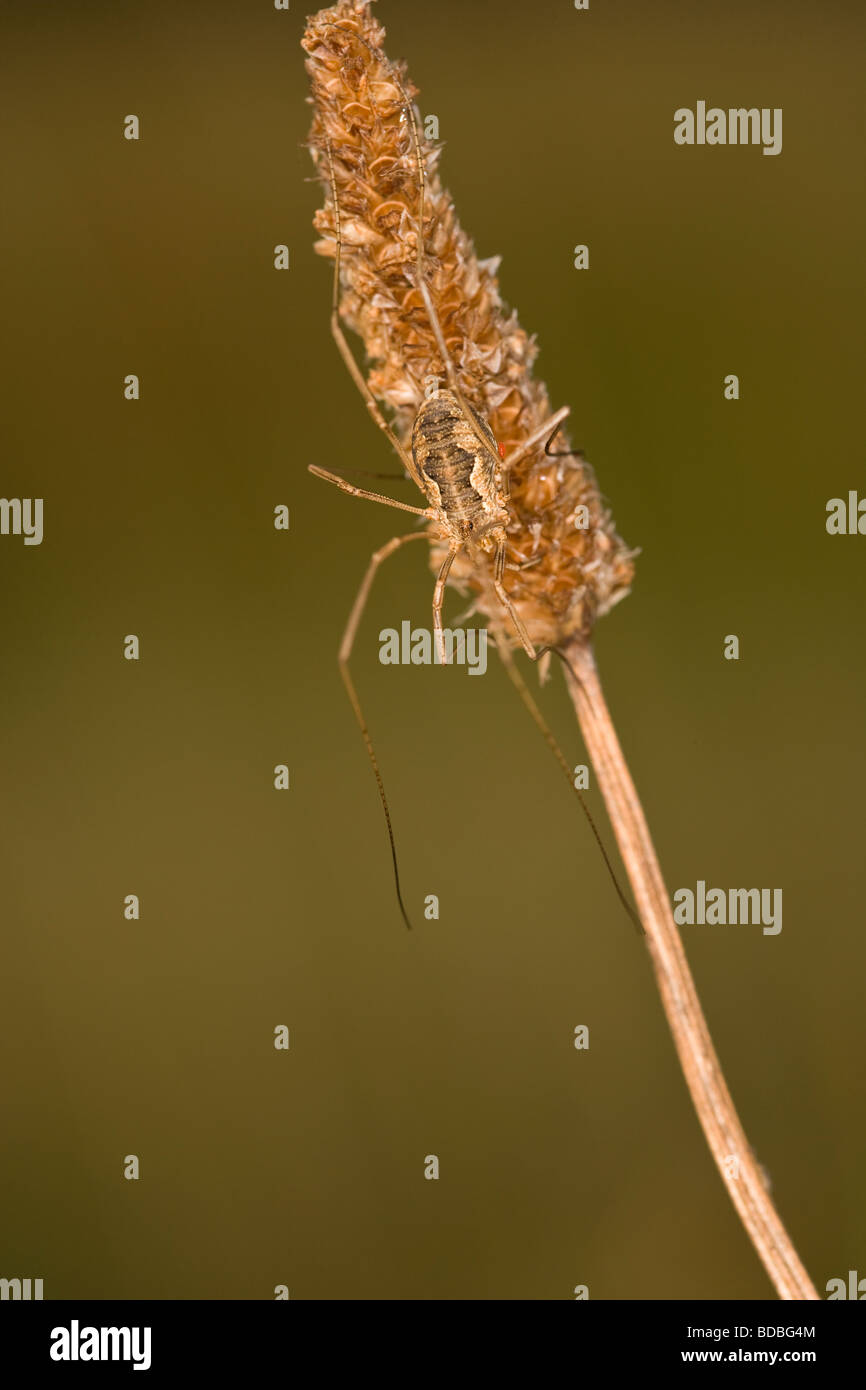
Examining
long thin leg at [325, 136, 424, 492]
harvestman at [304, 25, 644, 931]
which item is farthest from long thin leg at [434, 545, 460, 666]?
long thin leg at [325, 136, 424, 492]

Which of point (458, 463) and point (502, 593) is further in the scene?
point (458, 463)

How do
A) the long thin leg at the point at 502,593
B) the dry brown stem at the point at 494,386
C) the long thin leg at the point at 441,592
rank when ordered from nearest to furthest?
the dry brown stem at the point at 494,386 → the long thin leg at the point at 502,593 → the long thin leg at the point at 441,592

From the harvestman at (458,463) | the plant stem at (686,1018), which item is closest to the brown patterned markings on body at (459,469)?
the harvestman at (458,463)

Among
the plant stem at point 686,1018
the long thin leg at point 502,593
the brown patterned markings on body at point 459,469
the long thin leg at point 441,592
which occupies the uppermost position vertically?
the brown patterned markings on body at point 459,469

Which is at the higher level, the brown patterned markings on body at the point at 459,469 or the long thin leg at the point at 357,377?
the long thin leg at the point at 357,377

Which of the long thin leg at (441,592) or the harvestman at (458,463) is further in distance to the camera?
the long thin leg at (441,592)

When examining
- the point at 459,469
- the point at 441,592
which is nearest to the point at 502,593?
the point at 459,469

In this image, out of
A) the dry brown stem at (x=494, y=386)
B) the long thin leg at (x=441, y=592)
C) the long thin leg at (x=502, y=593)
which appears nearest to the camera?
the dry brown stem at (x=494, y=386)

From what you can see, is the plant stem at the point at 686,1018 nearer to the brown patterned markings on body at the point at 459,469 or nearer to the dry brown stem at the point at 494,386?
the dry brown stem at the point at 494,386

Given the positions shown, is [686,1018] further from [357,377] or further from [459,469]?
[357,377]
